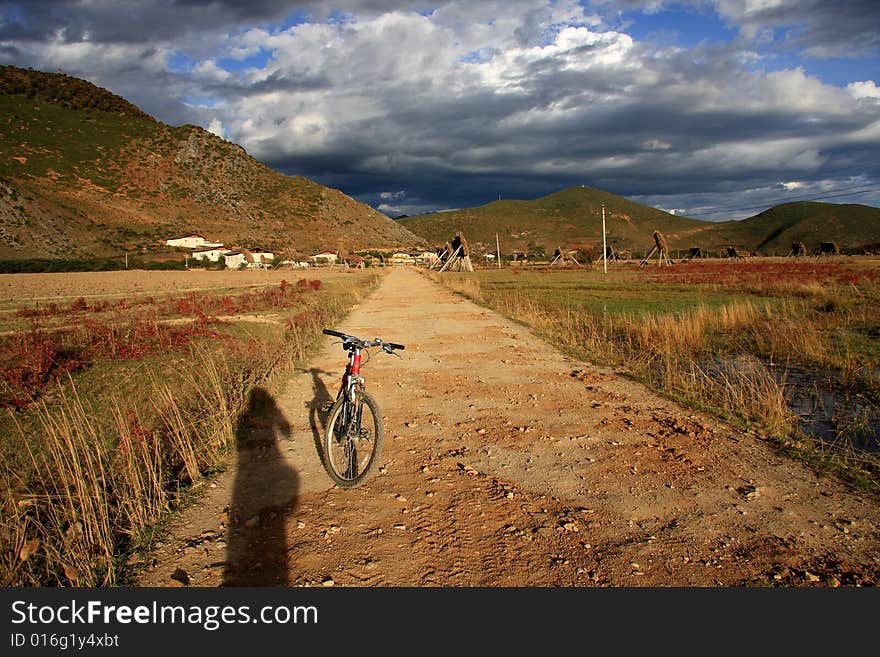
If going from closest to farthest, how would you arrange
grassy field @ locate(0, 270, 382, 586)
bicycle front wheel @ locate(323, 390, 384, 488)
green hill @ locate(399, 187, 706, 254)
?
grassy field @ locate(0, 270, 382, 586) < bicycle front wheel @ locate(323, 390, 384, 488) < green hill @ locate(399, 187, 706, 254)

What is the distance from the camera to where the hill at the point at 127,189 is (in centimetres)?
6212

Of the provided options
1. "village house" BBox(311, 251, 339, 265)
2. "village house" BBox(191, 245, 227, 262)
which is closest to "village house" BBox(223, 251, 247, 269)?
"village house" BBox(191, 245, 227, 262)

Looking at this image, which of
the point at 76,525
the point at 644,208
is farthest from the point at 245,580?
the point at 644,208

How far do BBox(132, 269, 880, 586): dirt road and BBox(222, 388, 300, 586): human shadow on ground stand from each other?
2 cm

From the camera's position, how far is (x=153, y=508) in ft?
13.3

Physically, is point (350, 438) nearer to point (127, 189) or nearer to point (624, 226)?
point (127, 189)

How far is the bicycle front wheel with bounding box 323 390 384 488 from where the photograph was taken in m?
4.53

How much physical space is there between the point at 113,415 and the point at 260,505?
4.83m

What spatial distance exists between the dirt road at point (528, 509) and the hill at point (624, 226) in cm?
10076

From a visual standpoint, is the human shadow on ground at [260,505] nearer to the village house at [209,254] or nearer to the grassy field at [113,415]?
the grassy field at [113,415]

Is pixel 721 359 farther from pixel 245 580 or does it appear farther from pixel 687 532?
pixel 245 580

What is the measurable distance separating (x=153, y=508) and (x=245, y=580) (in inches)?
54.5

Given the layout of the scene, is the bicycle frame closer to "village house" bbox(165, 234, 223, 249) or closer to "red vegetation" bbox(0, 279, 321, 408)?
"red vegetation" bbox(0, 279, 321, 408)

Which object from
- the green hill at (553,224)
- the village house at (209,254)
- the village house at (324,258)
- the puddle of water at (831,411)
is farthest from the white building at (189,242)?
the green hill at (553,224)
